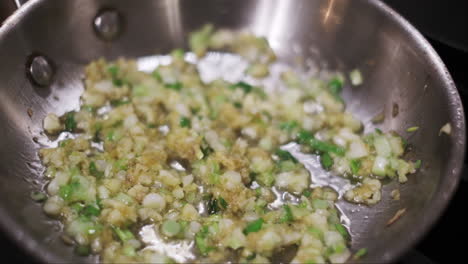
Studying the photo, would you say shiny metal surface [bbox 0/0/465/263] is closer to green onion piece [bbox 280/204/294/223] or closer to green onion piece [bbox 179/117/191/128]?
green onion piece [bbox 280/204/294/223]

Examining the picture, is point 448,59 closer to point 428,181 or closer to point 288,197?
point 428,181

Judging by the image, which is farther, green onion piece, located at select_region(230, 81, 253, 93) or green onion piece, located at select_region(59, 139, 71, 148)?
green onion piece, located at select_region(230, 81, 253, 93)

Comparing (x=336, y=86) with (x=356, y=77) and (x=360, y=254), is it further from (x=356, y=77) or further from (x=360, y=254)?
(x=360, y=254)

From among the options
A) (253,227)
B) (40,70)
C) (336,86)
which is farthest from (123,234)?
(336,86)

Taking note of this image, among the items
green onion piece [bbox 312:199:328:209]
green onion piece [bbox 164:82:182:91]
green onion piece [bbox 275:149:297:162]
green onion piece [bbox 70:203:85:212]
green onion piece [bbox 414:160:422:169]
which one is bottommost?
green onion piece [bbox 70:203:85:212]

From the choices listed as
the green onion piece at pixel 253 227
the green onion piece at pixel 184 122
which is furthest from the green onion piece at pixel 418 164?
the green onion piece at pixel 184 122

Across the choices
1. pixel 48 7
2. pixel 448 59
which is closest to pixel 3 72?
pixel 48 7

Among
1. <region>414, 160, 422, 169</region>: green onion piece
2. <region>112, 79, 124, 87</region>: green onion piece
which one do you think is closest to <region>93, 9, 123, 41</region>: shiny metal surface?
<region>112, 79, 124, 87</region>: green onion piece
